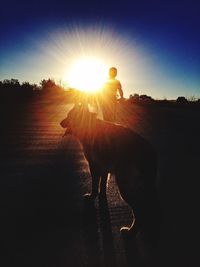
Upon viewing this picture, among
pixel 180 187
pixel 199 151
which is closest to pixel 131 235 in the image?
pixel 180 187

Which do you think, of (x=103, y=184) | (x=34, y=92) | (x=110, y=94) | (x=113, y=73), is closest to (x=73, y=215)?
(x=103, y=184)

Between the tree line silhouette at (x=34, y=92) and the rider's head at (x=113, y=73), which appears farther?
the tree line silhouette at (x=34, y=92)

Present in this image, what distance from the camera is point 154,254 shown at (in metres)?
3.47

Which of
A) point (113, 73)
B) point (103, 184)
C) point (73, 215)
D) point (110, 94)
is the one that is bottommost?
point (73, 215)

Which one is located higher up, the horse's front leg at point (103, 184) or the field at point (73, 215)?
the horse's front leg at point (103, 184)

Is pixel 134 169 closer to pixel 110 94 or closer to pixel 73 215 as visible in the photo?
pixel 73 215

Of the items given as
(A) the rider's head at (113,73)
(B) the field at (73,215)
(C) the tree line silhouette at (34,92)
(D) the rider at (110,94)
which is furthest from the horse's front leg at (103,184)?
(C) the tree line silhouette at (34,92)

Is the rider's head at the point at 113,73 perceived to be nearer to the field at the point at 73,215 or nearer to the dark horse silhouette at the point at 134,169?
the field at the point at 73,215

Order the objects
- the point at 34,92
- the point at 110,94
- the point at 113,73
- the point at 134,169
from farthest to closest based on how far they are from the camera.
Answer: the point at 34,92 < the point at 113,73 < the point at 110,94 < the point at 134,169

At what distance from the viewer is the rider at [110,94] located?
7.84m

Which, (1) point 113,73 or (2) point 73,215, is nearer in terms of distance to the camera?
(2) point 73,215

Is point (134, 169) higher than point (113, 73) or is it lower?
lower

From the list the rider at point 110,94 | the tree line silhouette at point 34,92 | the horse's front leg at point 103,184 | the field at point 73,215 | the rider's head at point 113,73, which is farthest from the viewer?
the tree line silhouette at point 34,92

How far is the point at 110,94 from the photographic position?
786cm
